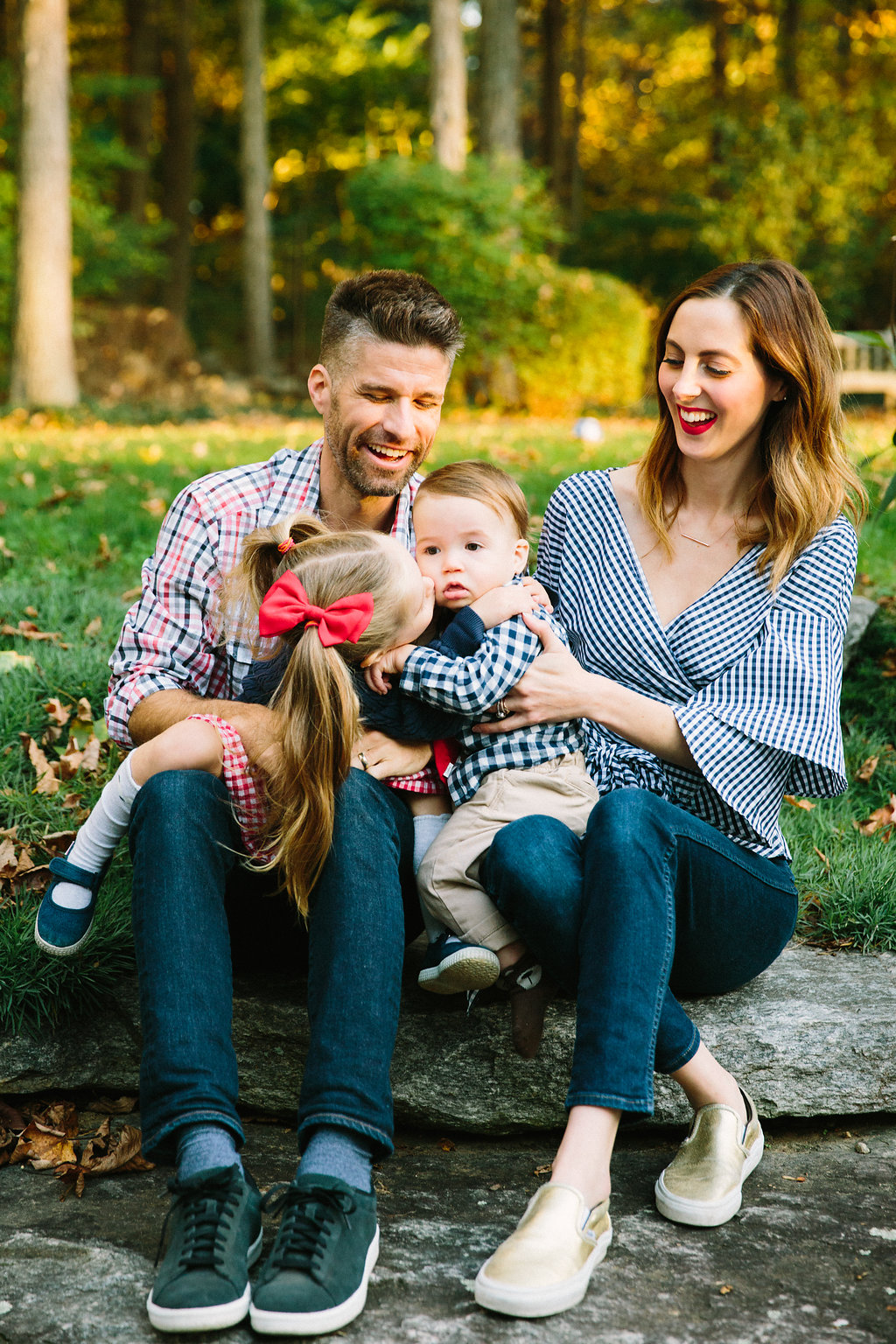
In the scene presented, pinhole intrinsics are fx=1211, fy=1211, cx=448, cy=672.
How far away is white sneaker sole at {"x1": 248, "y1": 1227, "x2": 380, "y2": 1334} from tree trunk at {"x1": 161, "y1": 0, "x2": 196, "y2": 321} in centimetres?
2105

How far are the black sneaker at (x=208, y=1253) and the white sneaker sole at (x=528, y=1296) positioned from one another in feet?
1.25

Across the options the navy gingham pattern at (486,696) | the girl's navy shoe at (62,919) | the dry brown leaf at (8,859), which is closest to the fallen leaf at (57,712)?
the dry brown leaf at (8,859)

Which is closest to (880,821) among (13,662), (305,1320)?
(305,1320)

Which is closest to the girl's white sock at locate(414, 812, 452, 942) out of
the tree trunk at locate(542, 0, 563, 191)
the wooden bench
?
the wooden bench

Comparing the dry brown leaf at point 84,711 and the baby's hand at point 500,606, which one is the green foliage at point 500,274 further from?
the baby's hand at point 500,606

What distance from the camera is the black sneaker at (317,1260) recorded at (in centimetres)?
188

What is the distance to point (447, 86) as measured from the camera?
45.6 ft

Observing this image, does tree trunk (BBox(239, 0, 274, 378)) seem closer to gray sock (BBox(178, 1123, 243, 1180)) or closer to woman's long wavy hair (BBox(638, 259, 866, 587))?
woman's long wavy hair (BBox(638, 259, 866, 587))

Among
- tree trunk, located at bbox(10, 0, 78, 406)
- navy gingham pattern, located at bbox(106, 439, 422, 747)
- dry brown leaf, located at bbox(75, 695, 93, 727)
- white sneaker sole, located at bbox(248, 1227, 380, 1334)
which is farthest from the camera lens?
tree trunk, located at bbox(10, 0, 78, 406)

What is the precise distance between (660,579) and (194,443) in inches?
271

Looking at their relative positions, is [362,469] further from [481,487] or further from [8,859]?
[8,859]

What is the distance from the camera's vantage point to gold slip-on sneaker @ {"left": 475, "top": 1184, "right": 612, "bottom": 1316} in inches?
76.8

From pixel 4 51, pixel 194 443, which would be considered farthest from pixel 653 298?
pixel 194 443

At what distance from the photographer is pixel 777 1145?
105 inches
